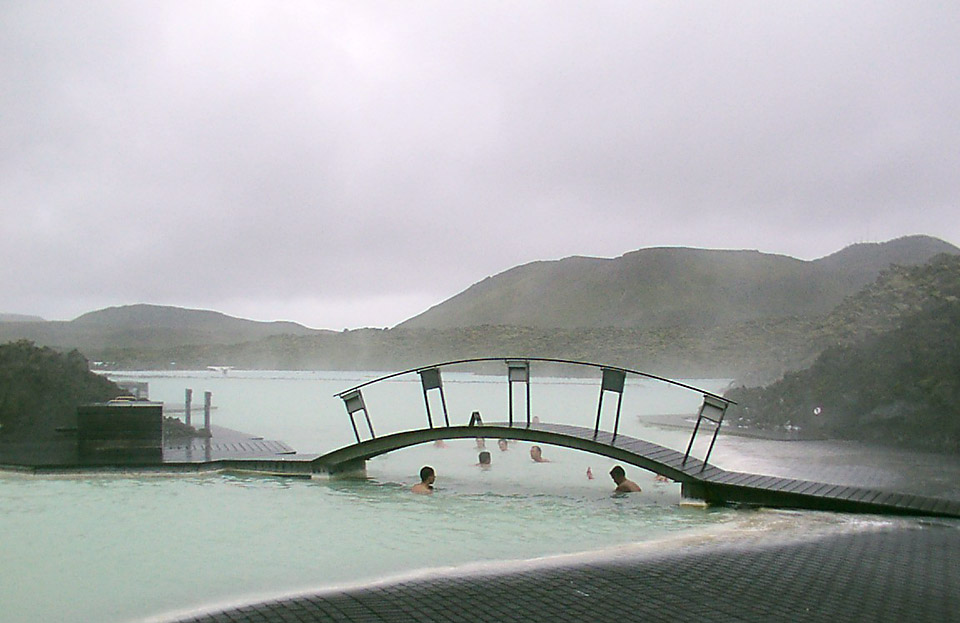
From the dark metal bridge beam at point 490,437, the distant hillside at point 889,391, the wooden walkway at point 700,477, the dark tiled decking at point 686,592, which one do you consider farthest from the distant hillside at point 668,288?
the dark tiled decking at point 686,592

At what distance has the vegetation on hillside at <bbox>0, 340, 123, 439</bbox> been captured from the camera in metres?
15.3

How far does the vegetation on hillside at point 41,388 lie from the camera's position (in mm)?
15336

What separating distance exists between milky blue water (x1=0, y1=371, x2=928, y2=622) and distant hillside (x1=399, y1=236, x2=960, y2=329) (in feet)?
106

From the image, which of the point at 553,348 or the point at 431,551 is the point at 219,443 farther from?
the point at 553,348

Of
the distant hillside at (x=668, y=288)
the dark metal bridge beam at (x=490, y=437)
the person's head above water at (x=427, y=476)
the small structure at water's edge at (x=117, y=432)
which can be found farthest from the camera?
the distant hillside at (x=668, y=288)

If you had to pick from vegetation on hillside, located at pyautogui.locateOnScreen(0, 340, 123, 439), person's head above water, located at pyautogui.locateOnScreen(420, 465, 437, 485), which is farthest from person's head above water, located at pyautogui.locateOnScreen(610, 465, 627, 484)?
vegetation on hillside, located at pyautogui.locateOnScreen(0, 340, 123, 439)

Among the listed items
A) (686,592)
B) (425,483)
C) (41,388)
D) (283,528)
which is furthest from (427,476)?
(41,388)

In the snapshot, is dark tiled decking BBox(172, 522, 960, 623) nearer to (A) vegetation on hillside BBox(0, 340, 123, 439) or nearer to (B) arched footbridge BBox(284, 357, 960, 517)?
(B) arched footbridge BBox(284, 357, 960, 517)

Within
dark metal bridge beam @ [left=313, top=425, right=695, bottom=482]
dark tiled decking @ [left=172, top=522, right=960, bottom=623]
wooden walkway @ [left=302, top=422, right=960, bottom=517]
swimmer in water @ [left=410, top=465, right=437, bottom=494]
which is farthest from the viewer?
swimmer in water @ [left=410, top=465, right=437, bottom=494]

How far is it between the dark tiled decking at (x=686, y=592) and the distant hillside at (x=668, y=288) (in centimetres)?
3628

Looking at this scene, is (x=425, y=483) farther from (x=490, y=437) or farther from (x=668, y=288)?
(x=668, y=288)

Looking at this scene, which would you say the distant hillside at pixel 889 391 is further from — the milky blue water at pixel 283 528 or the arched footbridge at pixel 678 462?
the arched footbridge at pixel 678 462

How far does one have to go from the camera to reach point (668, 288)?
192 ft

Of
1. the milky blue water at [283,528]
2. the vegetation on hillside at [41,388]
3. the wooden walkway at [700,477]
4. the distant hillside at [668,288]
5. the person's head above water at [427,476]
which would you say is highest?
the distant hillside at [668,288]
